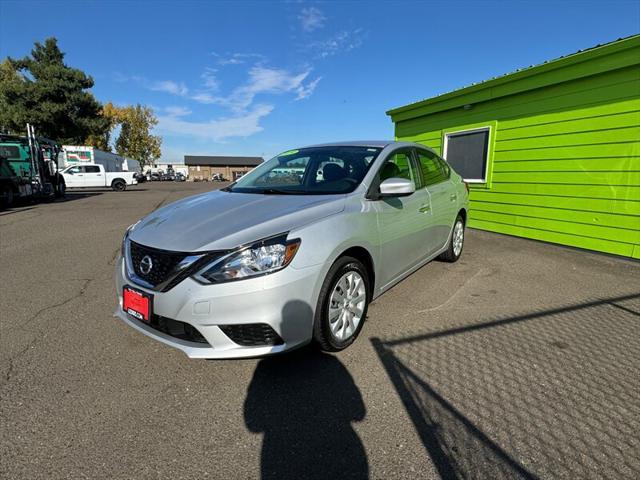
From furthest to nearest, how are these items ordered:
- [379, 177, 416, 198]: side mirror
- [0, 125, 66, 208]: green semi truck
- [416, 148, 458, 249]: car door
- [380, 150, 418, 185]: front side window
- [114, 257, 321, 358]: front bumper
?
1. [0, 125, 66, 208]: green semi truck
2. [416, 148, 458, 249]: car door
3. [380, 150, 418, 185]: front side window
4. [379, 177, 416, 198]: side mirror
5. [114, 257, 321, 358]: front bumper

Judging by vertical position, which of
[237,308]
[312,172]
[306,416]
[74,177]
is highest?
[312,172]

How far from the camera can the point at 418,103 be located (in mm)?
8992

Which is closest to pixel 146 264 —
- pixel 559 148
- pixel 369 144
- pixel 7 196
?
pixel 369 144

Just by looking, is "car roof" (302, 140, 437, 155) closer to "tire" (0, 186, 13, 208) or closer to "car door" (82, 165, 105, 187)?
"tire" (0, 186, 13, 208)

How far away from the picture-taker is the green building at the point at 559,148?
534 centimetres

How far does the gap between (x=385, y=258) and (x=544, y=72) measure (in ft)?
18.1

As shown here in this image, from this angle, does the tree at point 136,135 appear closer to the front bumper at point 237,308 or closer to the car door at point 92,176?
the car door at point 92,176

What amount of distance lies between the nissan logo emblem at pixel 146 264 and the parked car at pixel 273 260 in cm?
1

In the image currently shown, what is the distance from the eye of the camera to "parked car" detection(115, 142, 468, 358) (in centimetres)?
213

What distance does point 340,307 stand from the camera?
266 centimetres

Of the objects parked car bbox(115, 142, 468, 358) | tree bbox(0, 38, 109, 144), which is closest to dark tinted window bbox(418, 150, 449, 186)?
parked car bbox(115, 142, 468, 358)

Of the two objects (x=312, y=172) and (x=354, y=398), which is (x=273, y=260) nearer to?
(x=354, y=398)

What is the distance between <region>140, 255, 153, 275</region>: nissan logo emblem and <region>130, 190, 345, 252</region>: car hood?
0.09 meters

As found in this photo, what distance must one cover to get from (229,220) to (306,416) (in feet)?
4.41
